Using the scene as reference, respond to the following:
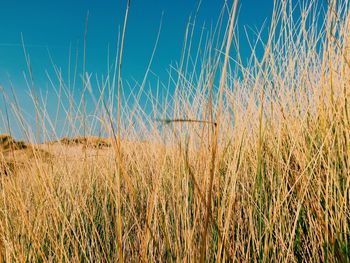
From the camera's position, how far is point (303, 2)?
170cm

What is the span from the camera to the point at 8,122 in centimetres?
156

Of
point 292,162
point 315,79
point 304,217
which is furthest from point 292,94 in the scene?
point 304,217

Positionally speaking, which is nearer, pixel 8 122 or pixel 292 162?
pixel 292 162

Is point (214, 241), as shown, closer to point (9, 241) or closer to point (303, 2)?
point (9, 241)

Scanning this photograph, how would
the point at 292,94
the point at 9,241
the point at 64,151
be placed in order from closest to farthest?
1. the point at 9,241
2. the point at 292,94
3. the point at 64,151

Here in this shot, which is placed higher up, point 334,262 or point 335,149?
point 335,149

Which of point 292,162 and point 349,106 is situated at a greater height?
point 349,106

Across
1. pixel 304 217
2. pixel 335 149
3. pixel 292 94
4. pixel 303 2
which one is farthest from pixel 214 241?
pixel 303 2

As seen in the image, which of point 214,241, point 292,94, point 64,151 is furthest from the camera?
point 64,151

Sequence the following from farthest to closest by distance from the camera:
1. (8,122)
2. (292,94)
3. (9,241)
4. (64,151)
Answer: (64,151), (292,94), (8,122), (9,241)

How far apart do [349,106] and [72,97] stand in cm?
116

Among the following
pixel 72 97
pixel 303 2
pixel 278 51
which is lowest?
pixel 72 97

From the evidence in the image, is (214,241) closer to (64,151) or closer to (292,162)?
(292,162)

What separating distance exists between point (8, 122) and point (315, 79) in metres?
1.43
